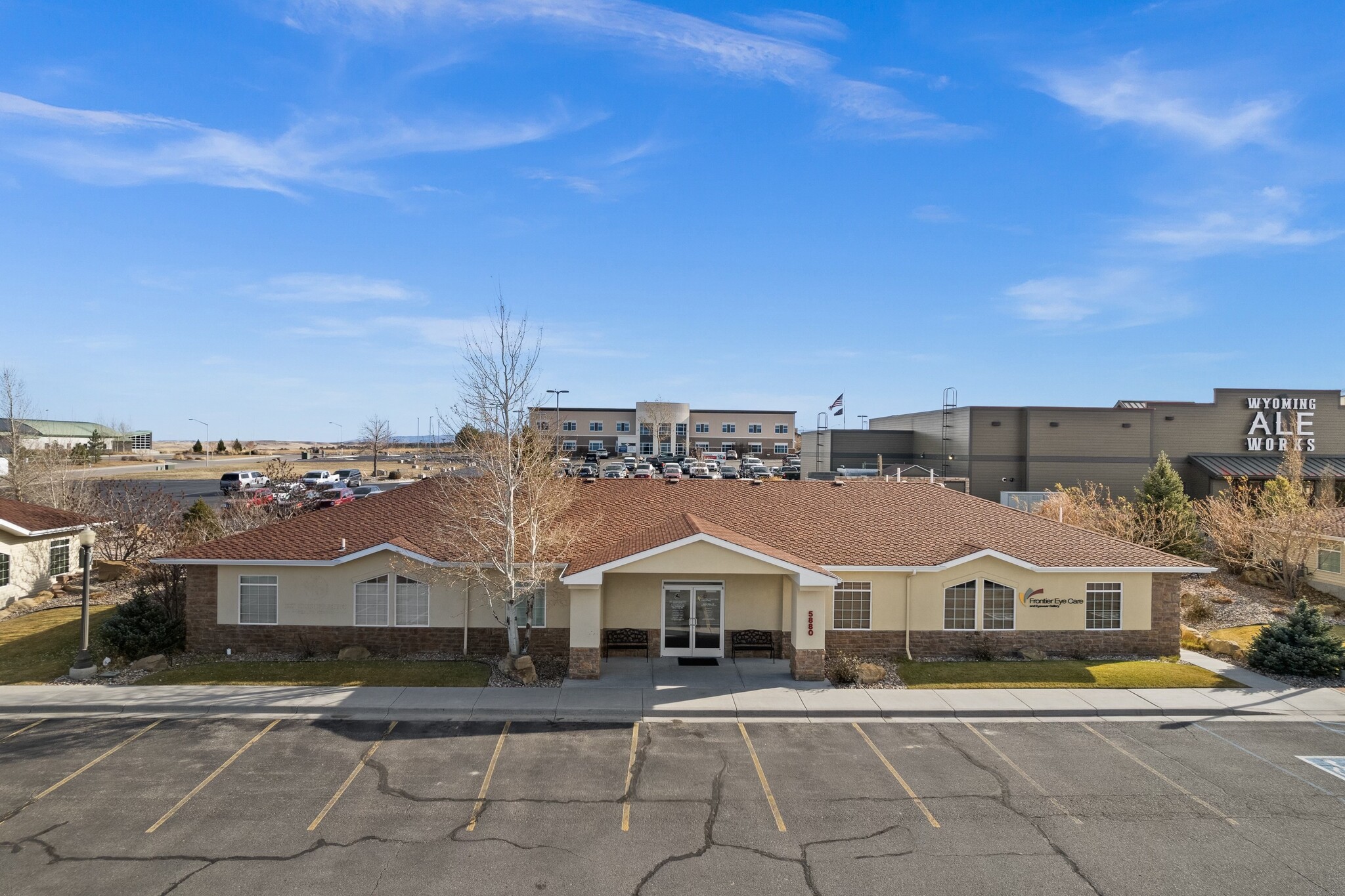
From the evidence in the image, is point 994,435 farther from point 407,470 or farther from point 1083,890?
point 407,470

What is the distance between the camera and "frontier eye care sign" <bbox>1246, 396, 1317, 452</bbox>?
4988 cm

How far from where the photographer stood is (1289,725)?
16.4m

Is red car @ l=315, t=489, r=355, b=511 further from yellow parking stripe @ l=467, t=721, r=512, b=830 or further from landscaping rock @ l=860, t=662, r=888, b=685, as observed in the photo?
landscaping rock @ l=860, t=662, r=888, b=685

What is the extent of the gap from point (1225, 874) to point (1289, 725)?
8369 mm

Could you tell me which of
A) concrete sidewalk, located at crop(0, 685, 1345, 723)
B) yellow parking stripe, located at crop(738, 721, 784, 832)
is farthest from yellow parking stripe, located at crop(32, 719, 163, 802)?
yellow parking stripe, located at crop(738, 721, 784, 832)

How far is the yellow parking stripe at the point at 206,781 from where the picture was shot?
11.5 meters

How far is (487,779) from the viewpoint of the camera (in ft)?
43.2

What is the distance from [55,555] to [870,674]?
30341 millimetres

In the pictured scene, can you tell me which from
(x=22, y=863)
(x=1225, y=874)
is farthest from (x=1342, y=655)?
(x=22, y=863)

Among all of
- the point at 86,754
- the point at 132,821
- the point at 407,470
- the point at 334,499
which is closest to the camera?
the point at 132,821

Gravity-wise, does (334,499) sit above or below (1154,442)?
below

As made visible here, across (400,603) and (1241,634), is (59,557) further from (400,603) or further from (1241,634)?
(1241,634)

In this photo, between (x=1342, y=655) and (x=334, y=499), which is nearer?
(x=1342, y=655)

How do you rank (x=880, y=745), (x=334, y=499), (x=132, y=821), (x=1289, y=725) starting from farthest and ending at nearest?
1. (x=334, y=499)
2. (x=1289, y=725)
3. (x=880, y=745)
4. (x=132, y=821)
